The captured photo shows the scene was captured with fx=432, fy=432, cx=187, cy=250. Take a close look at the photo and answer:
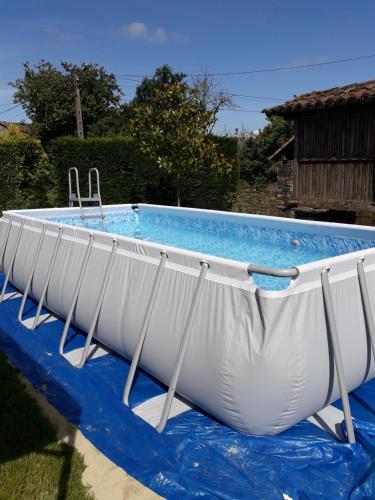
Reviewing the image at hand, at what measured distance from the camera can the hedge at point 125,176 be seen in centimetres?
1311

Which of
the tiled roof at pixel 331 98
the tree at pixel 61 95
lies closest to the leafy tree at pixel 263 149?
the tree at pixel 61 95

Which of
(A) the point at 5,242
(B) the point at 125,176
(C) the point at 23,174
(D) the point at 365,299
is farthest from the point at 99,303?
(C) the point at 23,174

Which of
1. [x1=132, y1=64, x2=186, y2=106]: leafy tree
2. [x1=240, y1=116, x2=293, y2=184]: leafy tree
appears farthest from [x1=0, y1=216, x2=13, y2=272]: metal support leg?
[x1=132, y1=64, x2=186, y2=106]: leafy tree

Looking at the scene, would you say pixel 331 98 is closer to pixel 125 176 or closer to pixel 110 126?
pixel 125 176

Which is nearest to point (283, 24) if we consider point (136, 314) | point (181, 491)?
point (136, 314)

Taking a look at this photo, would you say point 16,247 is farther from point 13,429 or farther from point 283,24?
point 283,24

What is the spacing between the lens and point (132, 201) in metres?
14.1

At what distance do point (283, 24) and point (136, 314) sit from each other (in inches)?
836

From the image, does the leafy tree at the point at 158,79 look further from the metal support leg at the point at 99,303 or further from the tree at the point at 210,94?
the metal support leg at the point at 99,303

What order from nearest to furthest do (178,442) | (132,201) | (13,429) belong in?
(178,442)
(13,429)
(132,201)

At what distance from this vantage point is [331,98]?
9.92 meters

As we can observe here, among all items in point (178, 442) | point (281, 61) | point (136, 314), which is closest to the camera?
point (178, 442)

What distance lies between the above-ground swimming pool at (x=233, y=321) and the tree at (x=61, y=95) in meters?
24.5

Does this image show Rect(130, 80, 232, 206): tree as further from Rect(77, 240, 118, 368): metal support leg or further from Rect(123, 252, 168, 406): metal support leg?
Rect(123, 252, 168, 406): metal support leg
